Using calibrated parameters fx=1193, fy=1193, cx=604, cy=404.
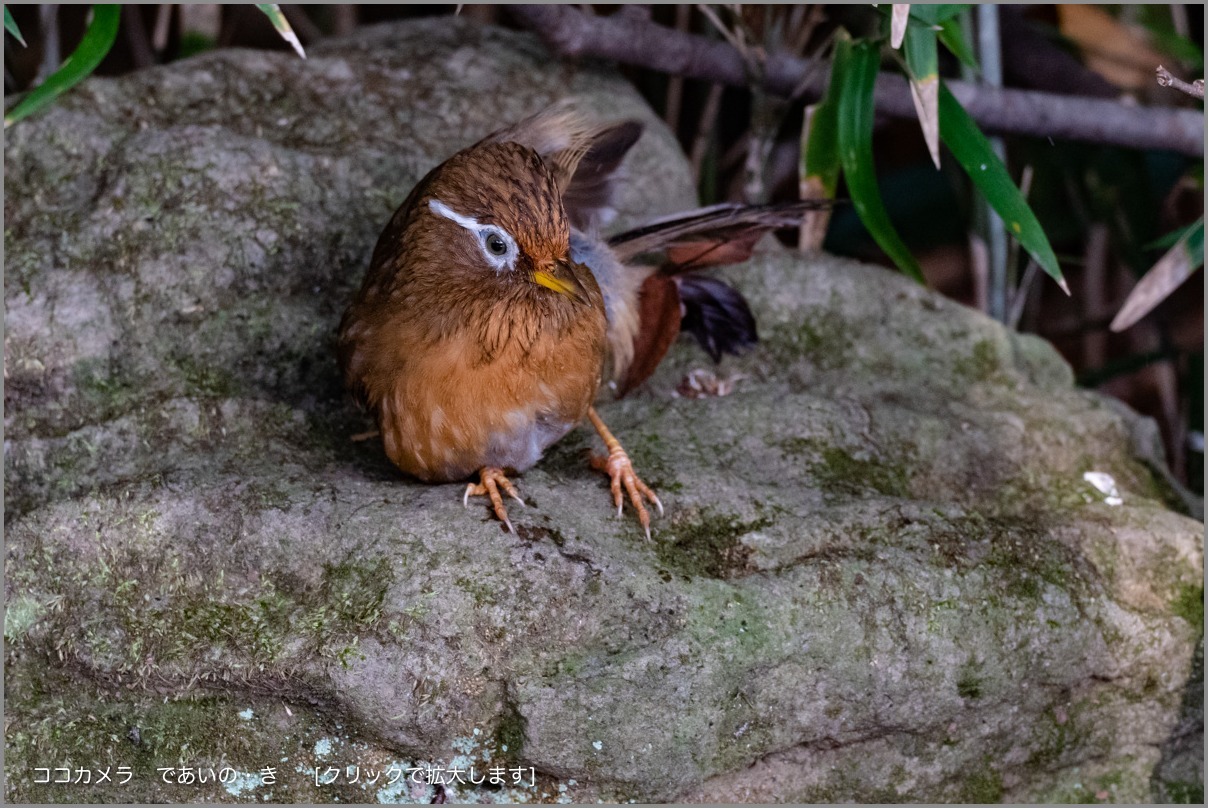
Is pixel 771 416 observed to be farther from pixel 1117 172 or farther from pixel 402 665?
pixel 1117 172

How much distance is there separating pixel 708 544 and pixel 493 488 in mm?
543

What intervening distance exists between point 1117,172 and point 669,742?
3.34 metres

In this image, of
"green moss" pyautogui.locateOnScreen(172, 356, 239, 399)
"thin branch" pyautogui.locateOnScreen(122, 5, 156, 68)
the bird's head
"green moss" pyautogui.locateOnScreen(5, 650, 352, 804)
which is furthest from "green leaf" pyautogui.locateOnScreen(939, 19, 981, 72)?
"thin branch" pyautogui.locateOnScreen(122, 5, 156, 68)

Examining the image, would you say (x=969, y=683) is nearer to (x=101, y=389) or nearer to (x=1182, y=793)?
(x=1182, y=793)

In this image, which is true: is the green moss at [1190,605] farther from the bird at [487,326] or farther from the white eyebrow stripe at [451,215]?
the white eyebrow stripe at [451,215]

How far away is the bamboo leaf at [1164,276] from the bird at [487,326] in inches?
47.3

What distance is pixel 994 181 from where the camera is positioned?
349 cm

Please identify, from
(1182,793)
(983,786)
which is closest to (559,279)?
(983,786)

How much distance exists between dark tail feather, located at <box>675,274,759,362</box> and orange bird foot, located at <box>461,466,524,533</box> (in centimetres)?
96

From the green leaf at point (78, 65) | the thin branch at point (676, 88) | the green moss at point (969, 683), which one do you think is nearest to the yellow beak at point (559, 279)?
the green moss at point (969, 683)

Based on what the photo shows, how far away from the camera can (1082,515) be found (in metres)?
3.35

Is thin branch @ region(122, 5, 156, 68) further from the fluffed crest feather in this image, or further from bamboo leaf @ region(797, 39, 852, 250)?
bamboo leaf @ region(797, 39, 852, 250)

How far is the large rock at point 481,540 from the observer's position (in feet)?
8.71

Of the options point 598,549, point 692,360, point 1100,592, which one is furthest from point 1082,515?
point 598,549
